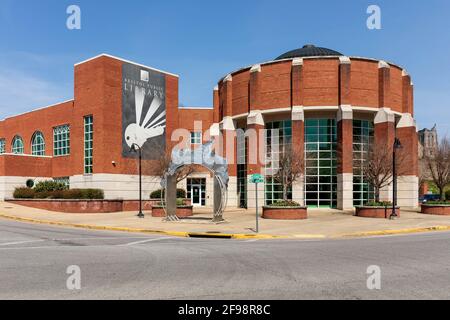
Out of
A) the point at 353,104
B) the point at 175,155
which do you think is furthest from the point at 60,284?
the point at 353,104

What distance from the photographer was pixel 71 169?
139 feet

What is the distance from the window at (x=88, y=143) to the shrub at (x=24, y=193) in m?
5.23

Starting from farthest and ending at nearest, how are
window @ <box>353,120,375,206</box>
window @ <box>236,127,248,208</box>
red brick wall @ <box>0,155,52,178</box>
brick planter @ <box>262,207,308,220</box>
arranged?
window @ <box>236,127,248,208</box> → red brick wall @ <box>0,155,52,178</box> → window @ <box>353,120,375,206</box> → brick planter @ <box>262,207,308,220</box>

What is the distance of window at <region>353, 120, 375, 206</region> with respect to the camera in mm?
38062

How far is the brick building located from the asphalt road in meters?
24.7

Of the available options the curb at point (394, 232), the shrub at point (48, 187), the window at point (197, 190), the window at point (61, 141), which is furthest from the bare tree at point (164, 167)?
the curb at point (394, 232)

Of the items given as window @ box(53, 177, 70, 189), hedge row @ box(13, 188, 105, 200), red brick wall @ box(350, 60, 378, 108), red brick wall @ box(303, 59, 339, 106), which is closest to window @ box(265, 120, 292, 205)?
red brick wall @ box(303, 59, 339, 106)

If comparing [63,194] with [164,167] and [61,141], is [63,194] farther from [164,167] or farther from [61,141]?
[61,141]

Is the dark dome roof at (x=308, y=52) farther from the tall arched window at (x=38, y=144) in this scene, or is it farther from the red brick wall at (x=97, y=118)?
the tall arched window at (x=38, y=144)

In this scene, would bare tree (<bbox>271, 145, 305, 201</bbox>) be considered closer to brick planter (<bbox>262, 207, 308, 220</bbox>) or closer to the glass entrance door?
brick planter (<bbox>262, 207, 308, 220</bbox>)
